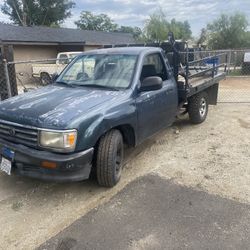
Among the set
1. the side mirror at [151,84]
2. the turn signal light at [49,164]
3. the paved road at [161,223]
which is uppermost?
the side mirror at [151,84]

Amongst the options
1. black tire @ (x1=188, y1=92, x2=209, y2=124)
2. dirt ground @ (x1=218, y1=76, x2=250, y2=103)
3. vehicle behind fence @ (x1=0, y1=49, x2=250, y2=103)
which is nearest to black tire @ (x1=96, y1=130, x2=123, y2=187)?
vehicle behind fence @ (x1=0, y1=49, x2=250, y2=103)

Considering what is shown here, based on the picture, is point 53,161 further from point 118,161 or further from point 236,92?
point 236,92

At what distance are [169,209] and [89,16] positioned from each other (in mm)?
65112

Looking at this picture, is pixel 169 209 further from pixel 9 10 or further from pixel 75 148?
pixel 9 10

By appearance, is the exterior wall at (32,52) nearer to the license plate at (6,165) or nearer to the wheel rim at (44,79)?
the wheel rim at (44,79)

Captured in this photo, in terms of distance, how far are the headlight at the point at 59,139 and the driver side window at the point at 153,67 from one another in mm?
1865

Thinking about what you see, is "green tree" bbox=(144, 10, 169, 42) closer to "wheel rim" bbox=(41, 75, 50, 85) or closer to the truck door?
"wheel rim" bbox=(41, 75, 50, 85)

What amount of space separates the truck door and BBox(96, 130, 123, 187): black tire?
26.7 inches

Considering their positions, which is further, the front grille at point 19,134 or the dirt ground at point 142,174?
the front grille at point 19,134

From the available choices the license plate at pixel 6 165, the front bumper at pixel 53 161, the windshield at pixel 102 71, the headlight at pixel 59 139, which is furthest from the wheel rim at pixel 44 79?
the headlight at pixel 59 139

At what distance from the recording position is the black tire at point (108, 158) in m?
4.19

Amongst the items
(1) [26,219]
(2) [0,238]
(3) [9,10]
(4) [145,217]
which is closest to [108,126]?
(4) [145,217]

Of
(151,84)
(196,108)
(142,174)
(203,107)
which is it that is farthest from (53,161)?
(203,107)

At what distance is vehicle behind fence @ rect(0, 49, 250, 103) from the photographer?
24.3ft
